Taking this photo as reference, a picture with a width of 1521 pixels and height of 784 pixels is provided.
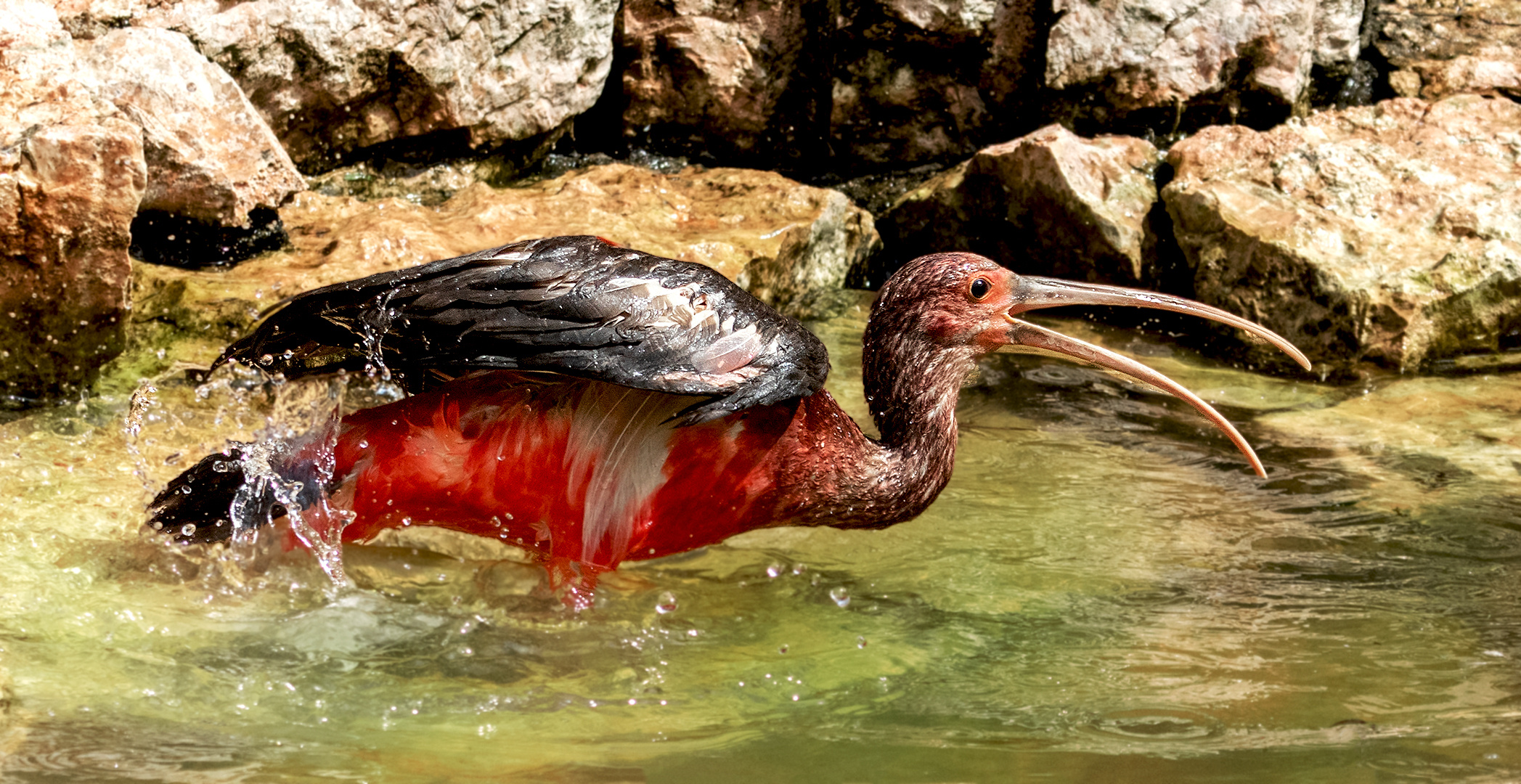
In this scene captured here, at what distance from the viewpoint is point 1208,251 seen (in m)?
5.67

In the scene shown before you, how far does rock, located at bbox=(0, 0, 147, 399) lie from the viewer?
4.07 m

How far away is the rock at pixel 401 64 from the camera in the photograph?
17.4ft

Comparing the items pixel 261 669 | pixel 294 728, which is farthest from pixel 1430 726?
pixel 261 669

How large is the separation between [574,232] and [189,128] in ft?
4.87

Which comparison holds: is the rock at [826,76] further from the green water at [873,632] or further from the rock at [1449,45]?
the green water at [873,632]

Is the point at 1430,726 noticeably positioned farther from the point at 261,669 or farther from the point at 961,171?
the point at 961,171

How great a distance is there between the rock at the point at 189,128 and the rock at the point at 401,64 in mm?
246

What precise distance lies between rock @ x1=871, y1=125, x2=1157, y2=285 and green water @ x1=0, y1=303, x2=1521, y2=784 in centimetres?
114

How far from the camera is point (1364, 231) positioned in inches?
221

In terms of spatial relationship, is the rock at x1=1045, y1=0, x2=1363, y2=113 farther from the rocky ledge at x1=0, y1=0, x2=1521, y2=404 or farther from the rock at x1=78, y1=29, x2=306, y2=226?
the rock at x1=78, y1=29, x2=306, y2=226

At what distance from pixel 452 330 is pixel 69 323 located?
6.20 ft

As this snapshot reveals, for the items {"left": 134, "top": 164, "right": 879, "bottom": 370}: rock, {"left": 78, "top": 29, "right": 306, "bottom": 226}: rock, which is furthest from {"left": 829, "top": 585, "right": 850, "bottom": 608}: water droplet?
{"left": 78, "top": 29, "right": 306, "bottom": 226}: rock

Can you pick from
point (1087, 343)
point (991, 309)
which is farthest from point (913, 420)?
point (1087, 343)

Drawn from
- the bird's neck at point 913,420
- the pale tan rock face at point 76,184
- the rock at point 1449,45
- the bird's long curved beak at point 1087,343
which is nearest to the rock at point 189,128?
the pale tan rock face at point 76,184
